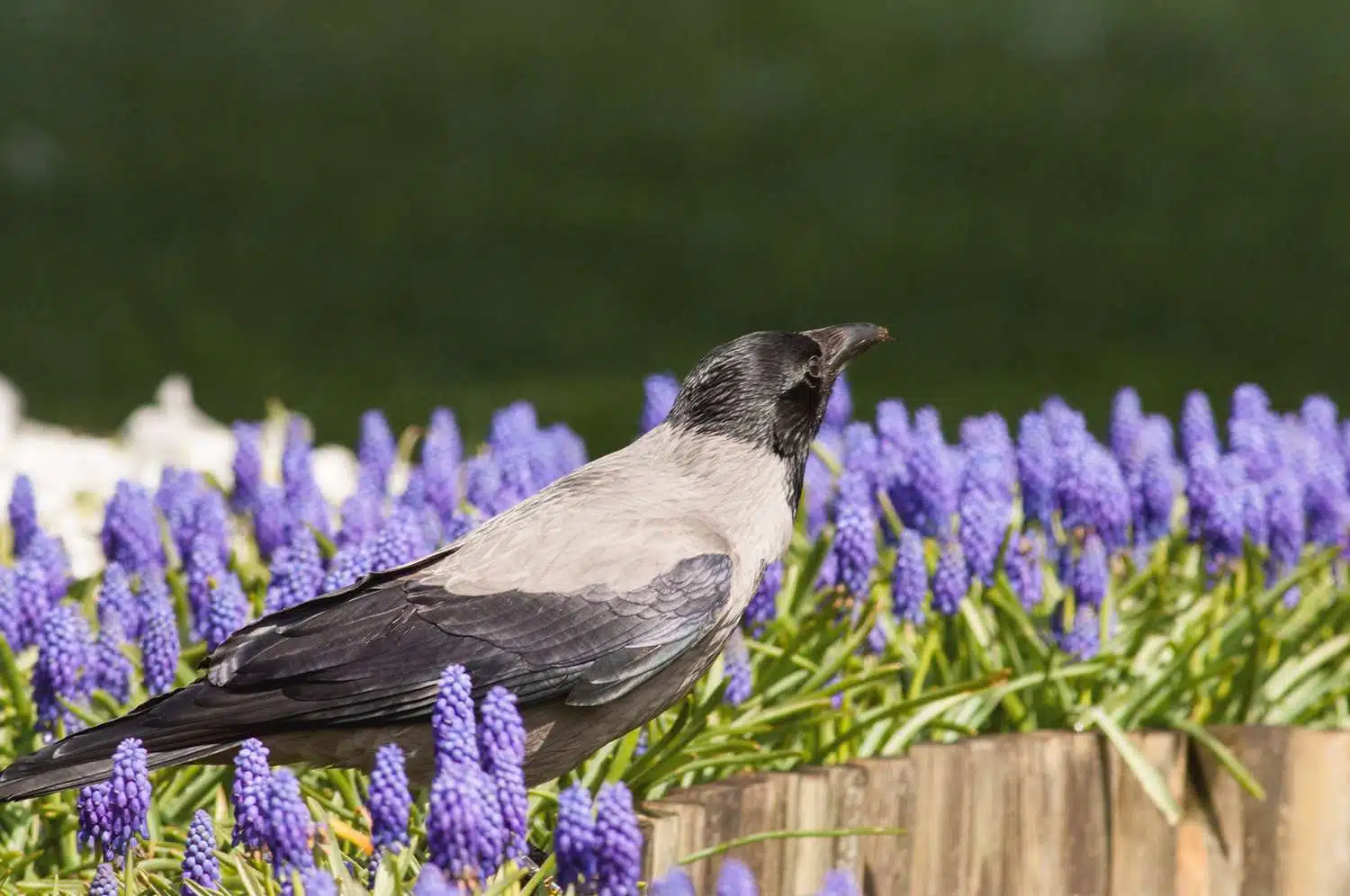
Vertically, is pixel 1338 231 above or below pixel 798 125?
below

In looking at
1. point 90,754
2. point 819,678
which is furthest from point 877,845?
point 90,754

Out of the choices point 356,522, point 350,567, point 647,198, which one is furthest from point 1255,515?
point 647,198

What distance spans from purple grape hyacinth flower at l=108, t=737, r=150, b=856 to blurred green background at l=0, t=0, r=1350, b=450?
727 cm

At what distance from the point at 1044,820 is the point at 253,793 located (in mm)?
1958

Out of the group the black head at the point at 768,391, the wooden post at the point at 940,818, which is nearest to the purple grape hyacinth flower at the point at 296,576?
the black head at the point at 768,391

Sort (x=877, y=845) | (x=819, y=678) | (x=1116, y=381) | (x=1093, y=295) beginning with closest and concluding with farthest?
(x=877, y=845)
(x=819, y=678)
(x=1116, y=381)
(x=1093, y=295)

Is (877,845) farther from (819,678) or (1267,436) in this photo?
(1267,436)

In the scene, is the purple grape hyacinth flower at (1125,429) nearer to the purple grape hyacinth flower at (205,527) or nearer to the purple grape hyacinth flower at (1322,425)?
the purple grape hyacinth flower at (1322,425)

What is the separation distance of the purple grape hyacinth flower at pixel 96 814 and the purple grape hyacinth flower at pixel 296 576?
1.07 meters

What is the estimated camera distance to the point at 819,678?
4.13 metres

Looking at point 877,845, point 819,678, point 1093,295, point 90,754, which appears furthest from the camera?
point 1093,295

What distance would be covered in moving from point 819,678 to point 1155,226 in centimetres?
975

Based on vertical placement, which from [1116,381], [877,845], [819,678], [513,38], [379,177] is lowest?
[877,845]

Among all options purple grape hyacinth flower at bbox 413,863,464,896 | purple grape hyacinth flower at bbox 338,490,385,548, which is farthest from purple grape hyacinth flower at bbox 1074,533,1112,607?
purple grape hyacinth flower at bbox 413,863,464,896
